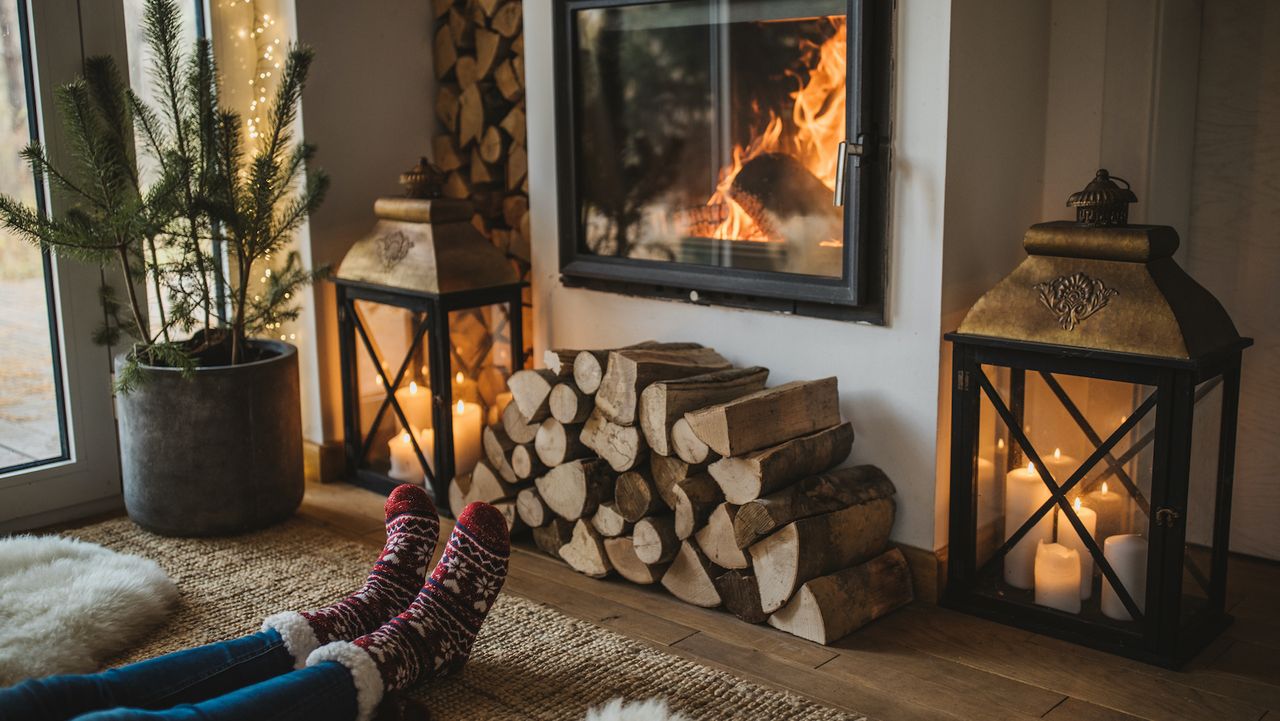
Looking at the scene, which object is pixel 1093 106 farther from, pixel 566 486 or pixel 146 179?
pixel 146 179

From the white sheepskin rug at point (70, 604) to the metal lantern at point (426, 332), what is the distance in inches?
29.7

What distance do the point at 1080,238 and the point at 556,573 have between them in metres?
1.30

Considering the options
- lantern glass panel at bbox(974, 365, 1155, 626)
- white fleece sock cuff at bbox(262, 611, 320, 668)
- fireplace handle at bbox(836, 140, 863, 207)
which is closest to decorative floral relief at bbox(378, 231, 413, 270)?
fireplace handle at bbox(836, 140, 863, 207)

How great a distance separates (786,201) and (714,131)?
267 millimetres

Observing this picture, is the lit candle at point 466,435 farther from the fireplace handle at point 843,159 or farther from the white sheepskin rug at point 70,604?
the fireplace handle at point 843,159

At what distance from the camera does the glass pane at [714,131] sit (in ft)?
7.95

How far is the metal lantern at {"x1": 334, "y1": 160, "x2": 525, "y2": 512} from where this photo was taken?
2.85 metres

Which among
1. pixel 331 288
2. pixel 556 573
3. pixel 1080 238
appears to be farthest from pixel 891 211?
Result: pixel 331 288

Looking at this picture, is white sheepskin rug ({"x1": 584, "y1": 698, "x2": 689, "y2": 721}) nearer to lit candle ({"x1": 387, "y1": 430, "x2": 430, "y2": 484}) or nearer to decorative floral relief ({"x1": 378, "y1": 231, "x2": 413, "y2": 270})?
lit candle ({"x1": 387, "y1": 430, "x2": 430, "y2": 484})

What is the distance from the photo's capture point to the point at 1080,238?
2.10m

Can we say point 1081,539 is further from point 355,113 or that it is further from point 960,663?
point 355,113

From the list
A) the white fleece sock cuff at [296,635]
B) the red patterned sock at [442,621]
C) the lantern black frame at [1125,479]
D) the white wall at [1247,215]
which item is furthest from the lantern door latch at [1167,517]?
the white fleece sock cuff at [296,635]

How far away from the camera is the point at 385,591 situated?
2.03 m

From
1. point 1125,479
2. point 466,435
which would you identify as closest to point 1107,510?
point 1125,479
